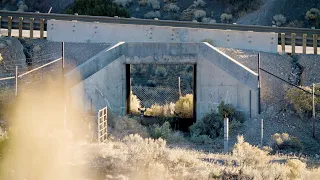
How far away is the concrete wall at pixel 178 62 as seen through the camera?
98.1 ft

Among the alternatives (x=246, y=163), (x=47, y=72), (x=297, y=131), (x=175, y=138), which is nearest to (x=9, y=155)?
(x=246, y=163)

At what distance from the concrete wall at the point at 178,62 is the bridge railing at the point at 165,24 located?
3.91m

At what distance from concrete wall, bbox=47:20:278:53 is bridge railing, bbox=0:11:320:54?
957 mm

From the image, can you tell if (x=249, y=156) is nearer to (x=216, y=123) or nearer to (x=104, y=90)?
(x=216, y=123)

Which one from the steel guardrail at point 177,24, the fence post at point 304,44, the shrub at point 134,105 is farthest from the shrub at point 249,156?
the steel guardrail at point 177,24

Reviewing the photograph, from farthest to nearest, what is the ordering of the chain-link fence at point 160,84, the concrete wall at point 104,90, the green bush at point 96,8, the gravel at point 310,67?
the green bush at point 96,8 → the chain-link fence at point 160,84 → the gravel at point 310,67 → the concrete wall at point 104,90

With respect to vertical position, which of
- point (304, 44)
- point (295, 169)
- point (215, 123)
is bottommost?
point (215, 123)

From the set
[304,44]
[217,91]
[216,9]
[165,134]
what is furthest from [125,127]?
[216,9]

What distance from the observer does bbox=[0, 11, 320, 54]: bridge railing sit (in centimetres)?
3459

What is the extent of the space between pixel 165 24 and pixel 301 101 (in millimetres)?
8741

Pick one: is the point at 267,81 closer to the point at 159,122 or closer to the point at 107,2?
the point at 159,122

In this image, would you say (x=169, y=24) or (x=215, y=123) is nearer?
(x=215, y=123)

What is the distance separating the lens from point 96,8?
49.1 metres

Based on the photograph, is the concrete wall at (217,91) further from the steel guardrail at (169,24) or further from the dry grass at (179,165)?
the dry grass at (179,165)
